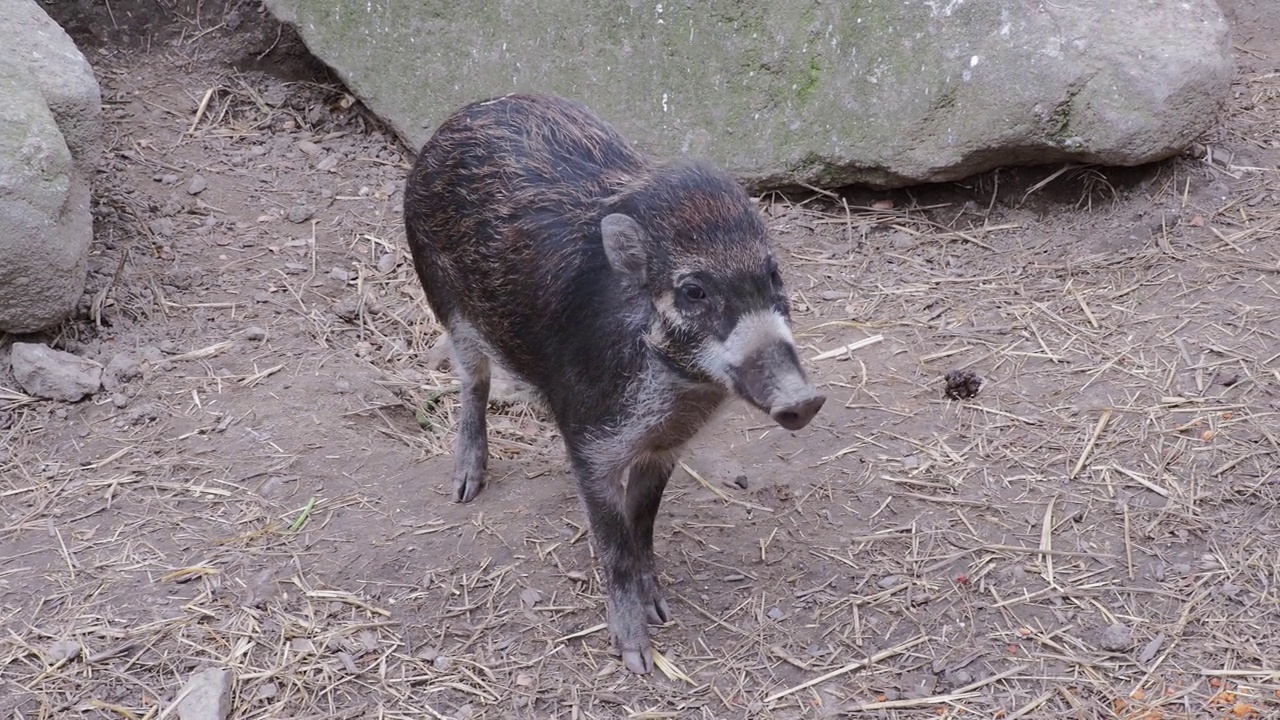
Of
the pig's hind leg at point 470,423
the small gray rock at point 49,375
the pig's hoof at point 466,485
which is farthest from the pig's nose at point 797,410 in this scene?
the small gray rock at point 49,375

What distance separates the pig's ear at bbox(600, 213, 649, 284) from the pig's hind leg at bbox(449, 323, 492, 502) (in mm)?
1160

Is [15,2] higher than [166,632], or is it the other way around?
[15,2]

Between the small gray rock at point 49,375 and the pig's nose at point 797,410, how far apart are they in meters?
3.26

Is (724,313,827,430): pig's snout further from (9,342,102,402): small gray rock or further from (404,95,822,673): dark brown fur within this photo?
(9,342,102,402): small gray rock

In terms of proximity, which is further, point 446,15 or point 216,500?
point 446,15

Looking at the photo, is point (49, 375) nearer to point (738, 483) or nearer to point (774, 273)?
point (738, 483)

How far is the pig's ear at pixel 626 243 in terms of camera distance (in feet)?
11.8

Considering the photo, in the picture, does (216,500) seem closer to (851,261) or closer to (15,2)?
(15,2)

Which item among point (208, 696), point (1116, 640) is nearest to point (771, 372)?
point (1116, 640)

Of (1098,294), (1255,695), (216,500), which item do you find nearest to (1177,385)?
(1098,294)

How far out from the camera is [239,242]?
20.2ft

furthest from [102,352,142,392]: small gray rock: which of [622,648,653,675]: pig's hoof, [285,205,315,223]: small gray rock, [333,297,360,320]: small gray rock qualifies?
[622,648,653,675]: pig's hoof

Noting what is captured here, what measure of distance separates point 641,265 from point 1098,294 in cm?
277

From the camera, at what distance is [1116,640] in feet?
12.7
